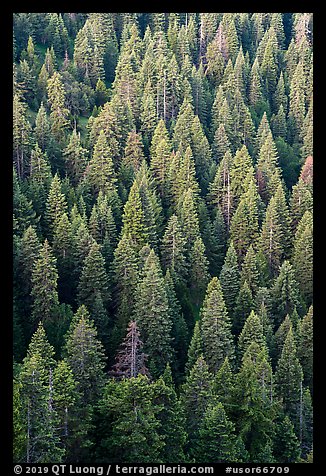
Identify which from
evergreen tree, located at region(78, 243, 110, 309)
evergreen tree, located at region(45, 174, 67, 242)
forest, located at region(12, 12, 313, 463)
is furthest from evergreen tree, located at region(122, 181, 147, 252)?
evergreen tree, located at region(45, 174, 67, 242)

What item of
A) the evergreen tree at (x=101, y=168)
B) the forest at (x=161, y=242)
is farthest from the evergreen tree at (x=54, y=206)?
the evergreen tree at (x=101, y=168)

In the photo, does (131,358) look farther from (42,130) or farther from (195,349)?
(42,130)

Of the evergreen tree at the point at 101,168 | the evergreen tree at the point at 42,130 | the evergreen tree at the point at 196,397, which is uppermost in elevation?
the evergreen tree at the point at 42,130

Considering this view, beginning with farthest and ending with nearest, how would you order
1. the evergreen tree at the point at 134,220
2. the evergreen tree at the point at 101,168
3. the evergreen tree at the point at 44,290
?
the evergreen tree at the point at 101,168 < the evergreen tree at the point at 134,220 < the evergreen tree at the point at 44,290

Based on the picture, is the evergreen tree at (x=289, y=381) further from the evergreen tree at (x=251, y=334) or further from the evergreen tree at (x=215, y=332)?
the evergreen tree at (x=215, y=332)

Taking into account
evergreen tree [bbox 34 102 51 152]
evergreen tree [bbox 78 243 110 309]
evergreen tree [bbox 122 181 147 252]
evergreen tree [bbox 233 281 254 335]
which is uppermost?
evergreen tree [bbox 34 102 51 152]

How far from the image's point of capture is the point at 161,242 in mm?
70438

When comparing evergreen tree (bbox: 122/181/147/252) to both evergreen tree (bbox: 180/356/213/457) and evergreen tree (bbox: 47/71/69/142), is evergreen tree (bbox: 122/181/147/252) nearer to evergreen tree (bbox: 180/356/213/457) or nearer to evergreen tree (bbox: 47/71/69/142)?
evergreen tree (bbox: 47/71/69/142)

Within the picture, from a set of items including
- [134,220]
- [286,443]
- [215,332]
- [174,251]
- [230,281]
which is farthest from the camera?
[134,220]

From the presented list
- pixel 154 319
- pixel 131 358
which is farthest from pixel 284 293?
pixel 131 358

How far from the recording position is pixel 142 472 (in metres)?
34.8

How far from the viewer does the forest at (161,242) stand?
48.3 meters

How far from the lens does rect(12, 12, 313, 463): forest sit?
48.3 meters
